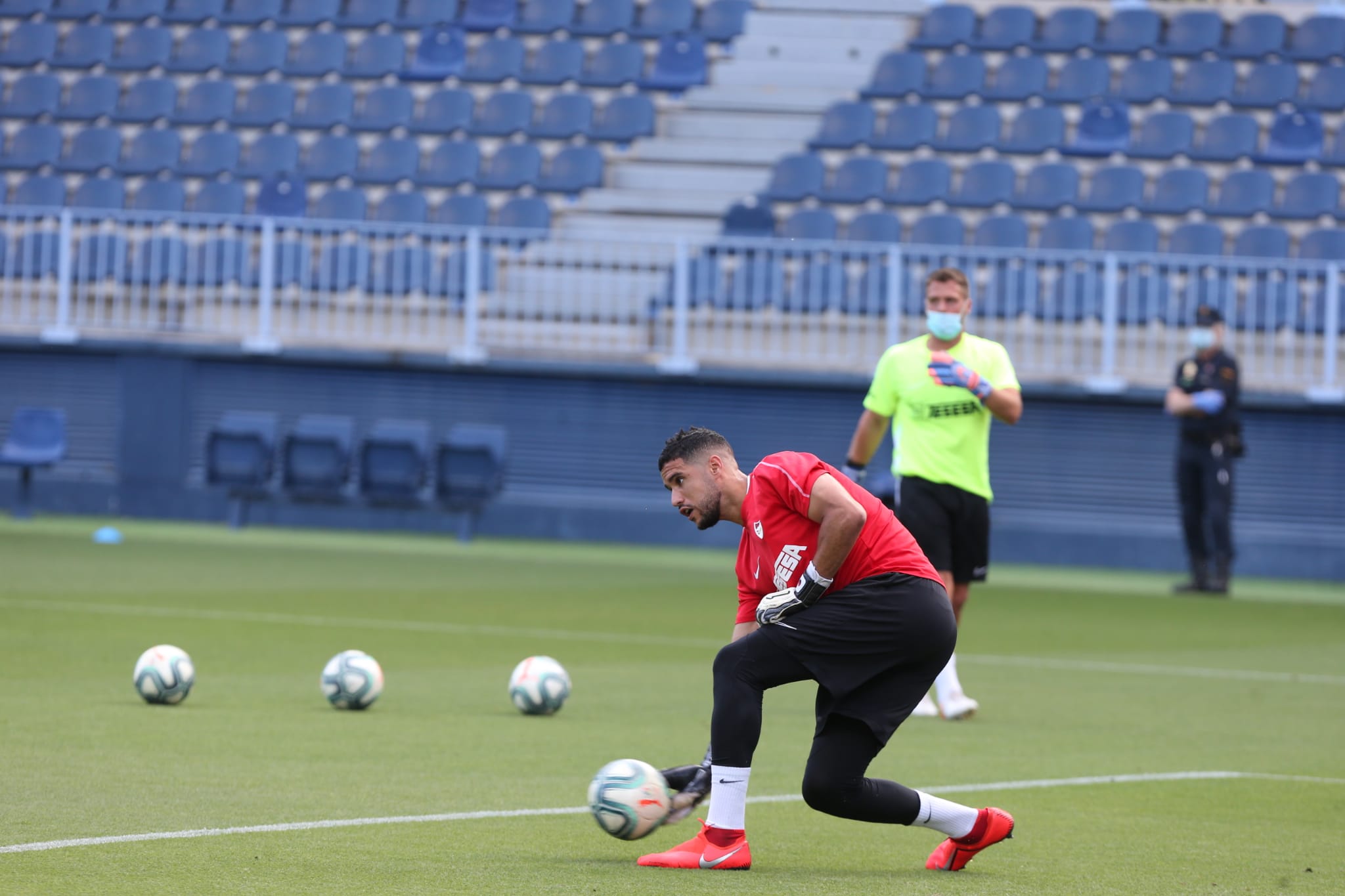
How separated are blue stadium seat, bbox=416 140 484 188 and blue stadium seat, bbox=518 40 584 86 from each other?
2.07 metres

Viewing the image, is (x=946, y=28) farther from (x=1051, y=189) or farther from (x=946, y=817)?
(x=946, y=817)

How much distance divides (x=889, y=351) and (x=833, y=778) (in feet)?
15.9

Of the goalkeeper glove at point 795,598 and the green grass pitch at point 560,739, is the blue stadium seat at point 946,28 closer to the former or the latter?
the green grass pitch at point 560,739

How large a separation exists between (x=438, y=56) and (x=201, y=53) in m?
3.70

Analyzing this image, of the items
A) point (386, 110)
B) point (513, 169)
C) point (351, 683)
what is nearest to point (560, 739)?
point (351, 683)

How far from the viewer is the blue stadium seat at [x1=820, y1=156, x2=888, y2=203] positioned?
2497 cm

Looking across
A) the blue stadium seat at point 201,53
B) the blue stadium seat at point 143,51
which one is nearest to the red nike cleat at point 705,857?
the blue stadium seat at point 201,53

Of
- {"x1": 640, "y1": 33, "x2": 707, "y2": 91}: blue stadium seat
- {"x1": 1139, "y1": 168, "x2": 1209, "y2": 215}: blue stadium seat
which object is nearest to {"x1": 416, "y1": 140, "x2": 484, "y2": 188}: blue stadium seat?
{"x1": 640, "y1": 33, "x2": 707, "y2": 91}: blue stadium seat

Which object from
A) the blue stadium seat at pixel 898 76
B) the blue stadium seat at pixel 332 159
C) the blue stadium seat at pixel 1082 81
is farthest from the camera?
the blue stadium seat at pixel 332 159

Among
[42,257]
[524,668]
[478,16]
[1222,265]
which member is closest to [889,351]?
[524,668]

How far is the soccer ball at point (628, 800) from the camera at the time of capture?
6.27 m

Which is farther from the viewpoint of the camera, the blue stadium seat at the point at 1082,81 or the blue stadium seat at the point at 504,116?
the blue stadium seat at the point at 504,116

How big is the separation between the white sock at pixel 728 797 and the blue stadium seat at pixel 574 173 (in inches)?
Answer: 811

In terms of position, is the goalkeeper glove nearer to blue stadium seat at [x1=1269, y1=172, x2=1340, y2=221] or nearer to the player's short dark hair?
the player's short dark hair
